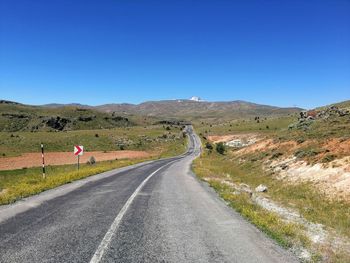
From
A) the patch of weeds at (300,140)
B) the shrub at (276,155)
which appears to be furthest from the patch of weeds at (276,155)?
the patch of weeds at (300,140)

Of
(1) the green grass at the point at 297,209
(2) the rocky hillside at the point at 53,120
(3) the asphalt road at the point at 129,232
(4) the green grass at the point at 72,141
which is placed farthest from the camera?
(2) the rocky hillside at the point at 53,120

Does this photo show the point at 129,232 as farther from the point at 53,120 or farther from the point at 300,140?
the point at 53,120

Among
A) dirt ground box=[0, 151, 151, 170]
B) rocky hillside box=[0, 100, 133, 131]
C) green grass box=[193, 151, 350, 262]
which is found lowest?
dirt ground box=[0, 151, 151, 170]

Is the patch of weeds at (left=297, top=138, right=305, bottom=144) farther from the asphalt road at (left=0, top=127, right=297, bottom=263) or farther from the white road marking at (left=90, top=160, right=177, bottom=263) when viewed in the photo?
the white road marking at (left=90, top=160, right=177, bottom=263)

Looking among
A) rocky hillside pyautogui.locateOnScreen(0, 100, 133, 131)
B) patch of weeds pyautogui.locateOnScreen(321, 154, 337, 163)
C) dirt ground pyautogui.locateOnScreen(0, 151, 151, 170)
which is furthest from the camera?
rocky hillside pyautogui.locateOnScreen(0, 100, 133, 131)

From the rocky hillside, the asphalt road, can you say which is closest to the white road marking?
the asphalt road

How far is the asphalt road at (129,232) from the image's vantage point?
22.3 ft

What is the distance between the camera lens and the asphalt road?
680 centimetres

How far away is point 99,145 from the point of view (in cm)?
9500

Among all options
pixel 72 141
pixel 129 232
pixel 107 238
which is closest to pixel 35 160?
pixel 72 141

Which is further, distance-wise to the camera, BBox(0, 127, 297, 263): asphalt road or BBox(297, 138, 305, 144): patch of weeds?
BBox(297, 138, 305, 144): patch of weeds

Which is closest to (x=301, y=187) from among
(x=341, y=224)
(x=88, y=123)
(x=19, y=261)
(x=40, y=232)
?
(x=341, y=224)

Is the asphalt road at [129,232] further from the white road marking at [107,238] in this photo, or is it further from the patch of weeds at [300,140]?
the patch of weeds at [300,140]

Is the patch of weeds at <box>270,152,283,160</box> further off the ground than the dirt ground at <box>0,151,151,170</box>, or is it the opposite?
the patch of weeds at <box>270,152,283,160</box>
